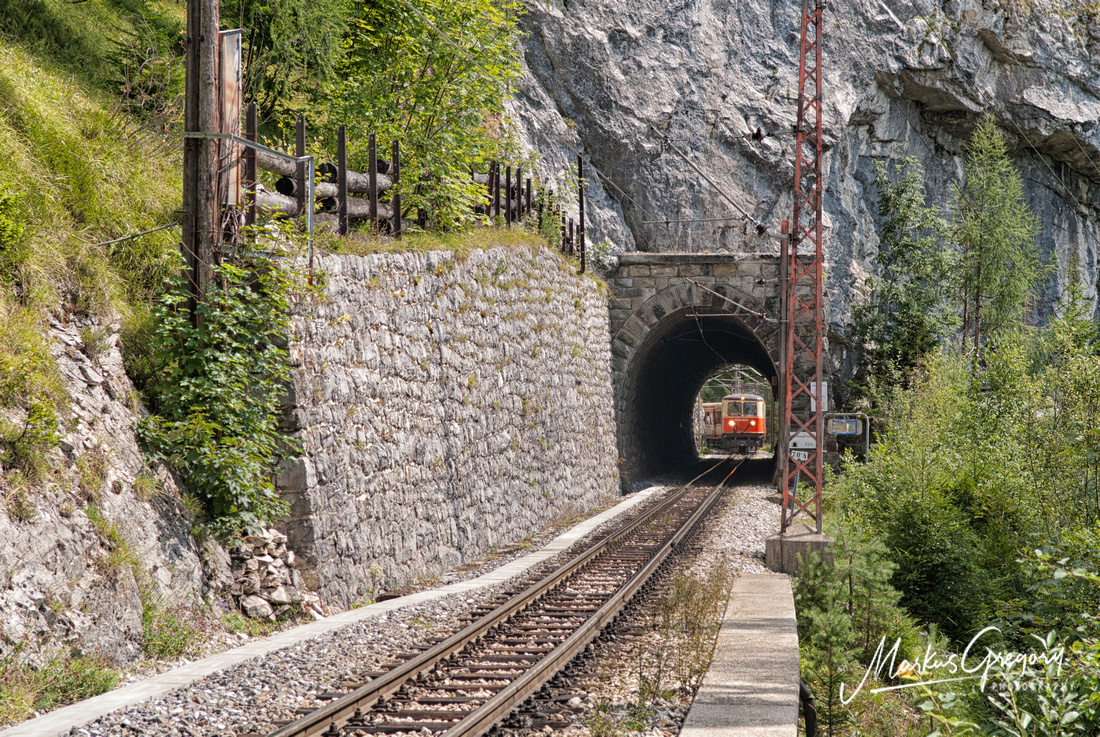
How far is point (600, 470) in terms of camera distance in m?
22.3

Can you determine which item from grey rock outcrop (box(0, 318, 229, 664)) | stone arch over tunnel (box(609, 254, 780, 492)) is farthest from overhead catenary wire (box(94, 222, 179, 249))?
stone arch over tunnel (box(609, 254, 780, 492))

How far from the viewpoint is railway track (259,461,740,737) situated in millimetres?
5484

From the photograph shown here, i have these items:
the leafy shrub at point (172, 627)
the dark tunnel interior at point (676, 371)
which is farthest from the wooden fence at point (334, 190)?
the dark tunnel interior at point (676, 371)

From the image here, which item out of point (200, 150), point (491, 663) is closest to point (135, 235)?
point (200, 150)

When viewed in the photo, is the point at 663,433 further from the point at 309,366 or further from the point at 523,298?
the point at 309,366

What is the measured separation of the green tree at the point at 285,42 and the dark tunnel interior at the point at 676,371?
45.4ft

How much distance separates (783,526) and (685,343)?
72.7 feet

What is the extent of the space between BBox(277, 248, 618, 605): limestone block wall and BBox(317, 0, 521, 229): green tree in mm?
2101

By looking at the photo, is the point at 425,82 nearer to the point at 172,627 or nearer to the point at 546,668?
the point at 172,627

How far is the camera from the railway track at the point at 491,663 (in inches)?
216

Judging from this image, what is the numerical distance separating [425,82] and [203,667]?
12203mm

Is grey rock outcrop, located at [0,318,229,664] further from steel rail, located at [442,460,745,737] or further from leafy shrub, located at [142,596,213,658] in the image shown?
steel rail, located at [442,460,745,737]

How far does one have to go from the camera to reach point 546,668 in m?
6.86

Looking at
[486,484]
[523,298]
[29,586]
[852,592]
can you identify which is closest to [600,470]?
[523,298]
